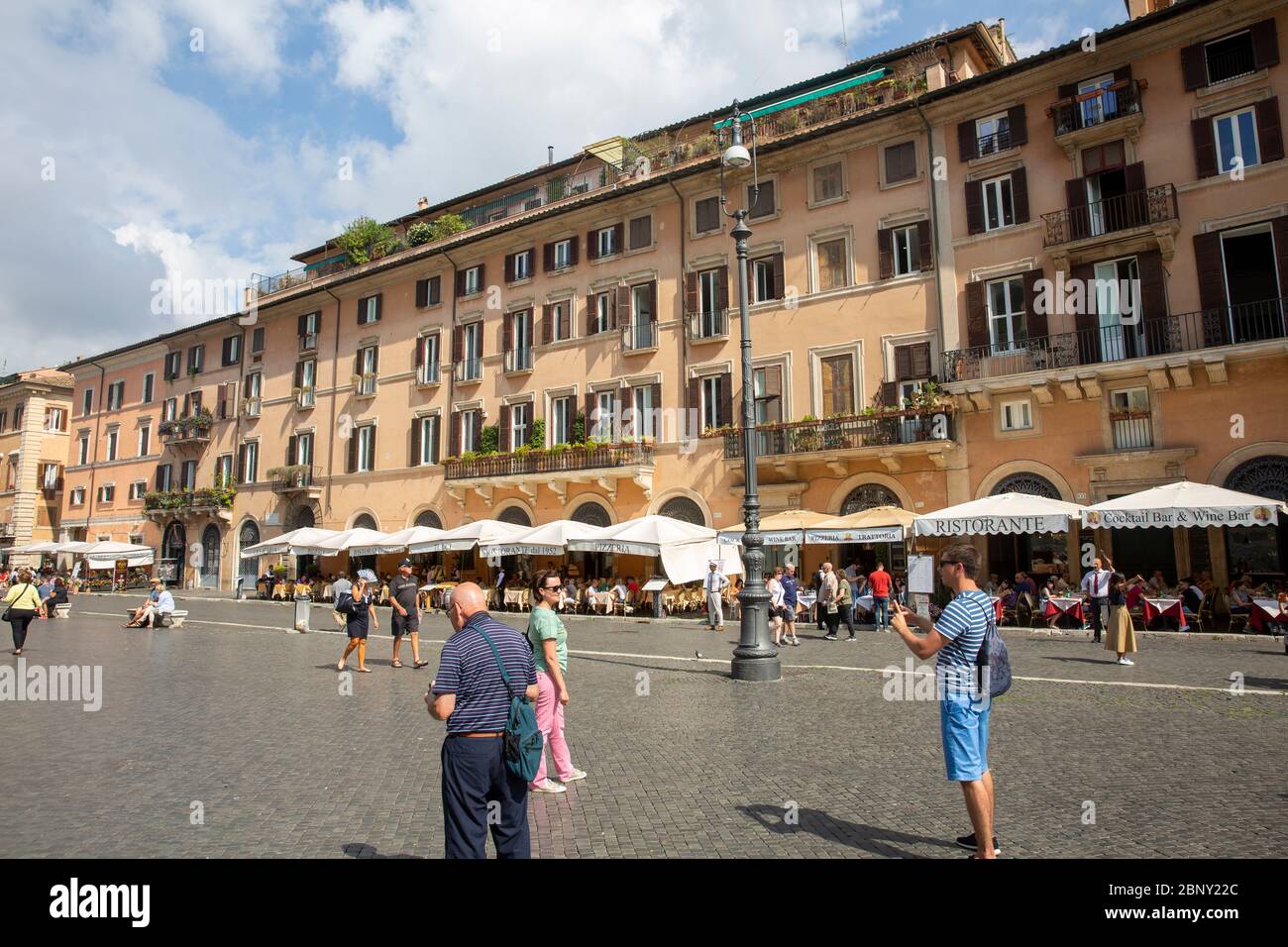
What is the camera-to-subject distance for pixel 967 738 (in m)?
4.45

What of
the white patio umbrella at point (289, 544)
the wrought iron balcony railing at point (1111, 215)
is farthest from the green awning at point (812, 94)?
the white patio umbrella at point (289, 544)

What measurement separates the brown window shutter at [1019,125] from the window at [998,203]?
911 millimetres

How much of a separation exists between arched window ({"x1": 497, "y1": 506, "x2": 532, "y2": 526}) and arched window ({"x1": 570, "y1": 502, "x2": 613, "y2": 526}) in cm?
211

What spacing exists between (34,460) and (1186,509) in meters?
59.1

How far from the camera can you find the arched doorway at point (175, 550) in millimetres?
40625

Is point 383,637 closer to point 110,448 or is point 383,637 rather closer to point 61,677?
point 61,677

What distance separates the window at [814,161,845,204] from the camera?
2381 centimetres

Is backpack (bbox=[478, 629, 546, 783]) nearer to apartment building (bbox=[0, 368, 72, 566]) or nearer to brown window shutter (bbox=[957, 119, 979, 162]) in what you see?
brown window shutter (bbox=[957, 119, 979, 162])

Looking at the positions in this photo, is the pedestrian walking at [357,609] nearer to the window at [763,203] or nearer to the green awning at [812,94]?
the window at [763,203]

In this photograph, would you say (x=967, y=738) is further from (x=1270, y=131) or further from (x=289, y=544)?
(x=289, y=544)

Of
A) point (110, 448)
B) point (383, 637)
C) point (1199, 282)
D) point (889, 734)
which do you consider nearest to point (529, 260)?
point (383, 637)

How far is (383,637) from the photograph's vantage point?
60.0ft

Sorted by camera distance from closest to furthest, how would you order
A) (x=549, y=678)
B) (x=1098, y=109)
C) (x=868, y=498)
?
(x=549, y=678) < (x=1098, y=109) < (x=868, y=498)

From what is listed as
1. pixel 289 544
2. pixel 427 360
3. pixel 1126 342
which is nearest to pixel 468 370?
pixel 427 360
